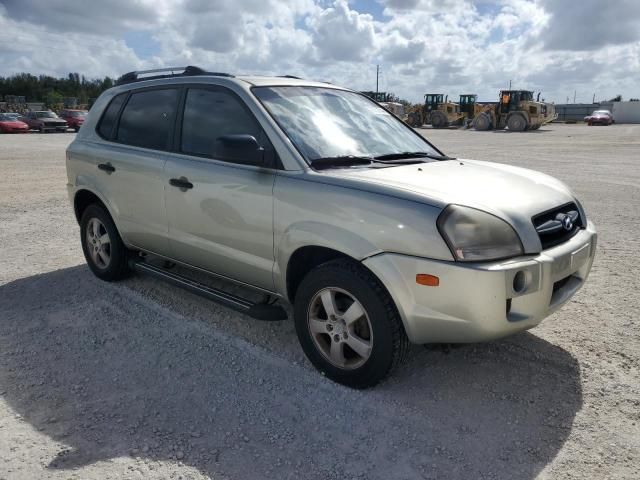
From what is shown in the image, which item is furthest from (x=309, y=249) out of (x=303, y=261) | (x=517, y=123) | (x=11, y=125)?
(x=11, y=125)

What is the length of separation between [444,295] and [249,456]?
4.09 ft

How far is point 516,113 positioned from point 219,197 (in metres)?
35.5

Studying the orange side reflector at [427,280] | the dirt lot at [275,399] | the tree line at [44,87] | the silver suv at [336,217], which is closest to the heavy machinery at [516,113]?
the dirt lot at [275,399]

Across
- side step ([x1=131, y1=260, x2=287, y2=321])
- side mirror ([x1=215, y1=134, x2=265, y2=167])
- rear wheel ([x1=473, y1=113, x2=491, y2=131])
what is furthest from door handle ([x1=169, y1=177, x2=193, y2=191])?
rear wheel ([x1=473, y1=113, x2=491, y2=131])

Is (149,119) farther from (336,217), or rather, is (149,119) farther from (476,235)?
(476,235)

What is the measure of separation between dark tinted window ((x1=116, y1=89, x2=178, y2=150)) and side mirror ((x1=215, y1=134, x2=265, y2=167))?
106 centimetres

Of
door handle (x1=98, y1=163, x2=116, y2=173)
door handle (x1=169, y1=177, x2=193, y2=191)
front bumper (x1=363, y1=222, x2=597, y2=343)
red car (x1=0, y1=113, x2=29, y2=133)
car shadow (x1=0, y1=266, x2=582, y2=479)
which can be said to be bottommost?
car shadow (x1=0, y1=266, x2=582, y2=479)

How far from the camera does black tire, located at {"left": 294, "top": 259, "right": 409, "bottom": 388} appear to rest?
9.37 feet

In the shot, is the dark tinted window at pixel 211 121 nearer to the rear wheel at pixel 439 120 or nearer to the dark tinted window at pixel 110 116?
the dark tinted window at pixel 110 116

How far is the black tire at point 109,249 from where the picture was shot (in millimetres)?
4703

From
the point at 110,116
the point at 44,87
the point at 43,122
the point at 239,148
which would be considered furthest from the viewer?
the point at 44,87

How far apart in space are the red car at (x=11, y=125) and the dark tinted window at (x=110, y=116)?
3361 cm

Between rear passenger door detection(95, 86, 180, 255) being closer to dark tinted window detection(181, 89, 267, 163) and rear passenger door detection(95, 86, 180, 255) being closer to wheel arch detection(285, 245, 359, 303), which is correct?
dark tinted window detection(181, 89, 267, 163)

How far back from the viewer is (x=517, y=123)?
116 feet
